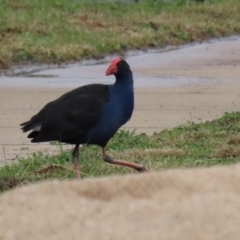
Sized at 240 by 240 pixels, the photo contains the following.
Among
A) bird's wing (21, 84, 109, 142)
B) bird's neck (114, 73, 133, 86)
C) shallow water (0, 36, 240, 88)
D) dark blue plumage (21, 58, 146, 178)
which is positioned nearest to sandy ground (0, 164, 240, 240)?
dark blue plumage (21, 58, 146, 178)

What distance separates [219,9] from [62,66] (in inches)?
394

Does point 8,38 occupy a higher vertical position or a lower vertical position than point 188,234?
lower

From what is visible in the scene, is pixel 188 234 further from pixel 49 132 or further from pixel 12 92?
pixel 12 92

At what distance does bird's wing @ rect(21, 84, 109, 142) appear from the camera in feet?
20.4

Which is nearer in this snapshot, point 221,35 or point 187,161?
point 187,161

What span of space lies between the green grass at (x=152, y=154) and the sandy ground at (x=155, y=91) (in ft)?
1.85

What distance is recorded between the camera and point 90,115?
6.17m

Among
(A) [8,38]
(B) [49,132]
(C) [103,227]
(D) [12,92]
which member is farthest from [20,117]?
(C) [103,227]

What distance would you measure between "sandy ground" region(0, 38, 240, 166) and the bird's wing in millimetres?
875

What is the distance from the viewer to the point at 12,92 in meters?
11.0

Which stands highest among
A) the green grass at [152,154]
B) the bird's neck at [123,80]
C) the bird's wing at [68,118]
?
the bird's neck at [123,80]

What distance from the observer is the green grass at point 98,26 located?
48.5 ft

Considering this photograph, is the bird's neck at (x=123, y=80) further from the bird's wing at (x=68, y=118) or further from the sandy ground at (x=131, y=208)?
the sandy ground at (x=131, y=208)

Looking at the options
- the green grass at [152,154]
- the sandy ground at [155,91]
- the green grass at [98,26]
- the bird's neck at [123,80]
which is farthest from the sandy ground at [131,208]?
the green grass at [98,26]
